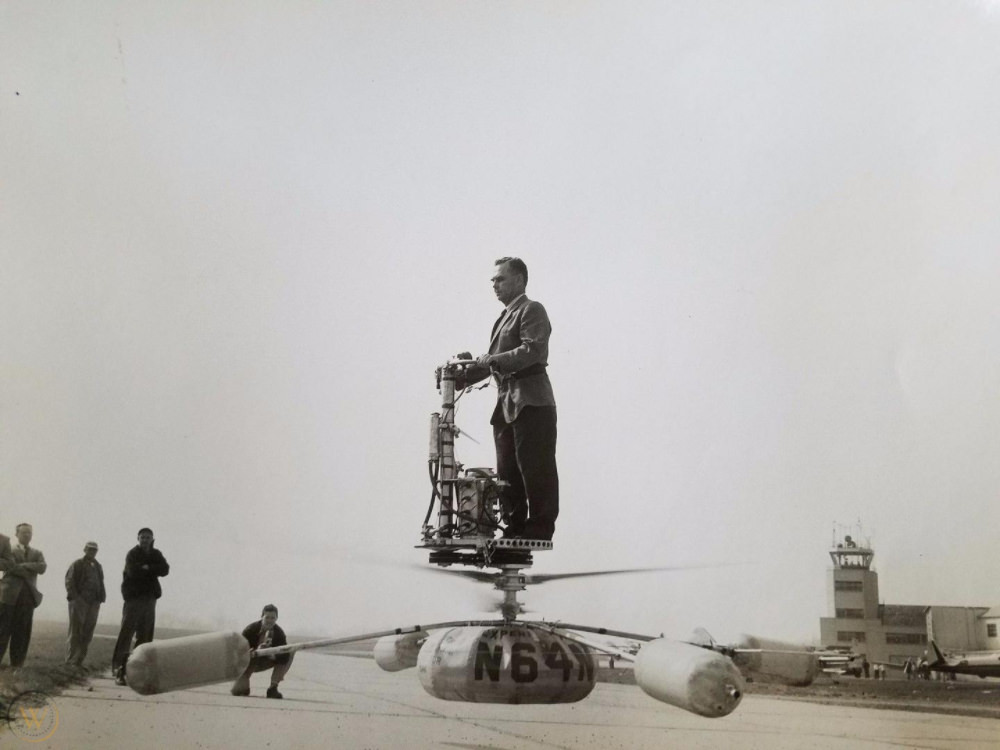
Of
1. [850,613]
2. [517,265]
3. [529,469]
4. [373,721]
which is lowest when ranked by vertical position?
[373,721]

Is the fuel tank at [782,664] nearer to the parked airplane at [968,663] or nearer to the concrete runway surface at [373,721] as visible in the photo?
the concrete runway surface at [373,721]

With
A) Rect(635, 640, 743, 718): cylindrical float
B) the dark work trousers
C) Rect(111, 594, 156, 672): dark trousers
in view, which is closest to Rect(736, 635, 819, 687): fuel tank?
Rect(635, 640, 743, 718): cylindrical float

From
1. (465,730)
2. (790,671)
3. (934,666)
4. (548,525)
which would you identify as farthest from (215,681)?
(934,666)

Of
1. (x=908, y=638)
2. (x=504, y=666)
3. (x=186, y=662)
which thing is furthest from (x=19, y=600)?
(x=908, y=638)

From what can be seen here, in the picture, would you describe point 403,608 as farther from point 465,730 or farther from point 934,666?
point 934,666

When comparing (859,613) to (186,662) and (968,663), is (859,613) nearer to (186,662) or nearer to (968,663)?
(968,663)

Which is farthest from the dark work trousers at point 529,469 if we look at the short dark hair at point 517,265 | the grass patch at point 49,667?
the grass patch at point 49,667

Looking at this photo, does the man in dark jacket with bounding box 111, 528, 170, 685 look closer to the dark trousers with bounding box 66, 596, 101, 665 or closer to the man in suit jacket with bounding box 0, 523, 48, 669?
the dark trousers with bounding box 66, 596, 101, 665
